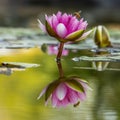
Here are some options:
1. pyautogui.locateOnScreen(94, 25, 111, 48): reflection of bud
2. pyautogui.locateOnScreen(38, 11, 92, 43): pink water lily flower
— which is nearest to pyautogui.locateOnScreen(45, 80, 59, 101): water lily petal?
pyautogui.locateOnScreen(38, 11, 92, 43): pink water lily flower

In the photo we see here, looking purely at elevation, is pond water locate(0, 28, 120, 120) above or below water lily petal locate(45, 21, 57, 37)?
below

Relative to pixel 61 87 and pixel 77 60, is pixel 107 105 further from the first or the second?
pixel 77 60

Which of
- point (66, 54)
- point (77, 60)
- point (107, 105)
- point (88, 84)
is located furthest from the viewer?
point (66, 54)

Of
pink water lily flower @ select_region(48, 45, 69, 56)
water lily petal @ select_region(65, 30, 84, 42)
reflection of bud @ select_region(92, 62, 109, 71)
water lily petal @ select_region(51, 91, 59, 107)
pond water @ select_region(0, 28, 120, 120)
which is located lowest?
pink water lily flower @ select_region(48, 45, 69, 56)

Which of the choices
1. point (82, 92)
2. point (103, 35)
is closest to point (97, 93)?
point (82, 92)

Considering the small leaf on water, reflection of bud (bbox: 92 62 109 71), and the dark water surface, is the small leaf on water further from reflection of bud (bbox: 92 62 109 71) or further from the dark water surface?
reflection of bud (bbox: 92 62 109 71)

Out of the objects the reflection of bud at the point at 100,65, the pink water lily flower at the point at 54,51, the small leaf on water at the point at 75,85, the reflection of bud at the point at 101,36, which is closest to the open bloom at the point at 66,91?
the small leaf on water at the point at 75,85

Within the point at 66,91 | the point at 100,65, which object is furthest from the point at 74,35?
the point at 66,91
